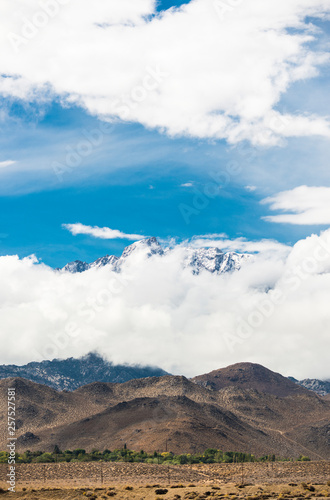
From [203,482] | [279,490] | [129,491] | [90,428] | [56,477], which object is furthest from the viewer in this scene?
[90,428]

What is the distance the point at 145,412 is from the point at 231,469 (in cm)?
9891

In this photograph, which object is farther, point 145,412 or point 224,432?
point 145,412

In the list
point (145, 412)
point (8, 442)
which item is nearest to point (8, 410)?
point (8, 442)

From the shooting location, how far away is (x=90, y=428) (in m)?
175

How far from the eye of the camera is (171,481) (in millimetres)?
79312

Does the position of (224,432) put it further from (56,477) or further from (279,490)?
(279,490)

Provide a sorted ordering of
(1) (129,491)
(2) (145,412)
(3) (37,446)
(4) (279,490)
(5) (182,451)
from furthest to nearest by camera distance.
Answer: (2) (145,412) → (3) (37,446) → (5) (182,451) → (1) (129,491) → (4) (279,490)

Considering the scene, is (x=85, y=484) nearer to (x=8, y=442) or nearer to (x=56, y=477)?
(x=56, y=477)

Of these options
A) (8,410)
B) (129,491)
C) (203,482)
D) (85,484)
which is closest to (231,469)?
(203,482)

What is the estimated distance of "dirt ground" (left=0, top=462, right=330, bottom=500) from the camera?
5934 centimetres

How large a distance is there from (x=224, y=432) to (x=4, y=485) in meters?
103

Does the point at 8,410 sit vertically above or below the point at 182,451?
above

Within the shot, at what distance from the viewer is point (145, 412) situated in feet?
611

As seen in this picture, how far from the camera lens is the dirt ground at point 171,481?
5934 centimetres
